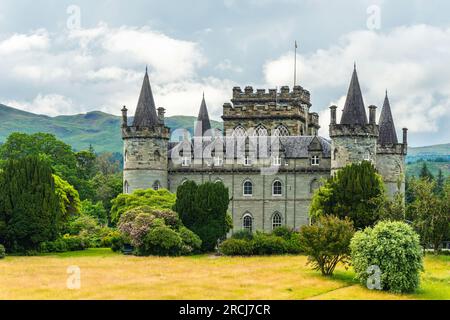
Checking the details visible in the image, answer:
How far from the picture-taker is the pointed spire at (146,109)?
2478 inches

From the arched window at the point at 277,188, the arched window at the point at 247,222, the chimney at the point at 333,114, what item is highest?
the chimney at the point at 333,114

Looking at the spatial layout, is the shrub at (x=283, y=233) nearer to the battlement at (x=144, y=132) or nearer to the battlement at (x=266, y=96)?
the battlement at (x=144, y=132)

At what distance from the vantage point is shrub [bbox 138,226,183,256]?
4894 centimetres

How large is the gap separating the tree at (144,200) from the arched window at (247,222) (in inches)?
305

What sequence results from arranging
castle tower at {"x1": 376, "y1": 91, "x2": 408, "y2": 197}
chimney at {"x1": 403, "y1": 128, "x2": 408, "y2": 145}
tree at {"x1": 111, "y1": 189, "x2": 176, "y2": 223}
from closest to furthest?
tree at {"x1": 111, "y1": 189, "x2": 176, "y2": 223}, castle tower at {"x1": 376, "y1": 91, "x2": 408, "y2": 197}, chimney at {"x1": 403, "y1": 128, "x2": 408, "y2": 145}

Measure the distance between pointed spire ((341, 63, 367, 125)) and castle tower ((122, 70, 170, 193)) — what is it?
592 inches

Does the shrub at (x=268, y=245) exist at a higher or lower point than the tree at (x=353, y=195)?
lower

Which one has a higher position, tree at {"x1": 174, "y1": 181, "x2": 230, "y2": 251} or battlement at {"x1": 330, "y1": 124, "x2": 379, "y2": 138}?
battlement at {"x1": 330, "y1": 124, "x2": 379, "y2": 138}

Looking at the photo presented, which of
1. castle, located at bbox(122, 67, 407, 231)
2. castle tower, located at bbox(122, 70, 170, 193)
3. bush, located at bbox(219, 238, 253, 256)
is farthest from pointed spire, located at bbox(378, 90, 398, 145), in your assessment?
bush, located at bbox(219, 238, 253, 256)

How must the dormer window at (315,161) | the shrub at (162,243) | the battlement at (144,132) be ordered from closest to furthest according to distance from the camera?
the shrub at (162,243) → the battlement at (144,132) → the dormer window at (315,161)

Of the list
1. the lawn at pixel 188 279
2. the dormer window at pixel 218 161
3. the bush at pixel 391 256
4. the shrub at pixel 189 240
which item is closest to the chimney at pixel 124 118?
the dormer window at pixel 218 161

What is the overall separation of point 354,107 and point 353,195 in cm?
957

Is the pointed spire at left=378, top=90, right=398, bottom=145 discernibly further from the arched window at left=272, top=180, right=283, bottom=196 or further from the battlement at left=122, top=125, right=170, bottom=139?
the battlement at left=122, top=125, right=170, bottom=139

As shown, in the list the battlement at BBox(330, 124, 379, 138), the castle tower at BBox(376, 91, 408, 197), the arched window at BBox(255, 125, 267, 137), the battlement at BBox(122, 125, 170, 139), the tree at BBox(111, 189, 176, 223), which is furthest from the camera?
the arched window at BBox(255, 125, 267, 137)
